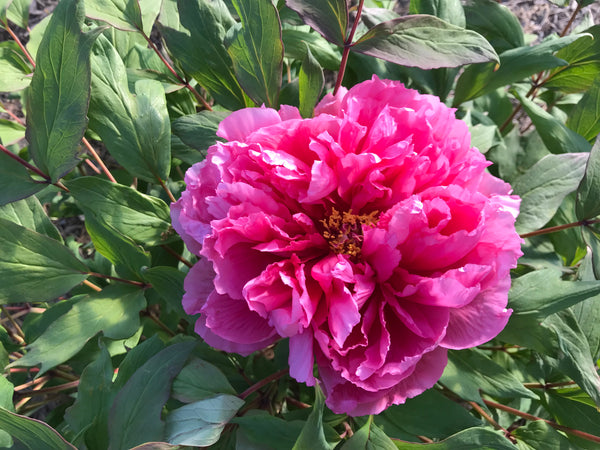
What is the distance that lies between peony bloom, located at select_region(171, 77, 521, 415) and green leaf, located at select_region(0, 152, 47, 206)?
232 mm

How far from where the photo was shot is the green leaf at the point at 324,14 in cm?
60

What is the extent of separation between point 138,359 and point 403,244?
0.34 metres

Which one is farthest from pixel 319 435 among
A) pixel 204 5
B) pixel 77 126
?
pixel 204 5

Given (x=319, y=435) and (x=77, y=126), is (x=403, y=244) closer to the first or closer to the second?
(x=319, y=435)

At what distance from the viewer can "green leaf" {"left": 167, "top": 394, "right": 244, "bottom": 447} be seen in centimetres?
54

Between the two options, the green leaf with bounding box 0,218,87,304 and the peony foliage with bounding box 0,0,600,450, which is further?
the green leaf with bounding box 0,218,87,304

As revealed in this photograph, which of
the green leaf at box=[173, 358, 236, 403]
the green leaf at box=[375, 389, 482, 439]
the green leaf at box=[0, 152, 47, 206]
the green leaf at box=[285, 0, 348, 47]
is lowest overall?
the green leaf at box=[375, 389, 482, 439]

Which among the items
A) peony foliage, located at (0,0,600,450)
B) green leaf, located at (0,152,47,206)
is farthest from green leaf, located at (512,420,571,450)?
green leaf, located at (0,152,47,206)

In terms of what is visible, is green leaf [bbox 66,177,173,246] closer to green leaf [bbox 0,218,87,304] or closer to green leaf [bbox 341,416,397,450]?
green leaf [bbox 0,218,87,304]

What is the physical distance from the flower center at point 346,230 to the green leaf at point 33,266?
0.37 meters

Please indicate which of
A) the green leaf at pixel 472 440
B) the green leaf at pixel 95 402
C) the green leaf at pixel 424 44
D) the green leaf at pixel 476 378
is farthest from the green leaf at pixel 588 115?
the green leaf at pixel 95 402

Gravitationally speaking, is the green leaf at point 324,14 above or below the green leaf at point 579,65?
above

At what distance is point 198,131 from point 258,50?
0.47 ft

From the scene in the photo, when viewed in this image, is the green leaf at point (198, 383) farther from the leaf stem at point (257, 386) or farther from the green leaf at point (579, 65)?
the green leaf at point (579, 65)
